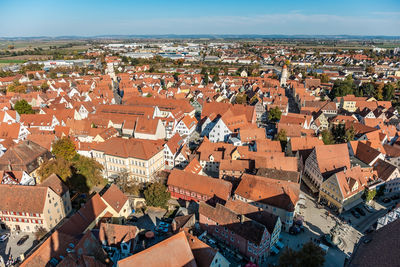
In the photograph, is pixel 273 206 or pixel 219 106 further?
pixel 219 106

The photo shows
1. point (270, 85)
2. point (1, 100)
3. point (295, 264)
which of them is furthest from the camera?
point (270, 85)

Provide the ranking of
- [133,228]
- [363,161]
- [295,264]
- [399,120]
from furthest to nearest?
[399,120]
[363,161]
[133,228]
[295,264]

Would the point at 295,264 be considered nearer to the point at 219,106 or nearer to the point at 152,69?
the point at 219,106

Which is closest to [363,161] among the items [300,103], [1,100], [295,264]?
[295,264]

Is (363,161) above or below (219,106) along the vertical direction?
below

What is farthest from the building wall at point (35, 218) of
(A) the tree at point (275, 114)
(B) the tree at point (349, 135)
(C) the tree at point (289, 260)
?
(B) the tree at point (349, 135)

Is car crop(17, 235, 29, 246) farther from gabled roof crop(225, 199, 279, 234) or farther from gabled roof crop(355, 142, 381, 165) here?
gabled roof crop(355, 142, 381, 165)

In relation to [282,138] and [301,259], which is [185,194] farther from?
[282,138]
